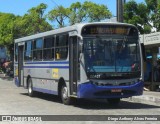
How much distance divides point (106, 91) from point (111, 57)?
3.88ft

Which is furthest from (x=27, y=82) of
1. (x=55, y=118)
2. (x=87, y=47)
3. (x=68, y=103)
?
(x=55, y=118)

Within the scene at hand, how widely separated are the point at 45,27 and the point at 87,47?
1342 inches

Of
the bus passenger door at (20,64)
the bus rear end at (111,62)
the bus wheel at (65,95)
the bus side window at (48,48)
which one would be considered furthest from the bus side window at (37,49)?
the bus rear end at (111,62)

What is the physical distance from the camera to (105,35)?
16.0m

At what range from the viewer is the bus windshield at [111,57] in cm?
1559

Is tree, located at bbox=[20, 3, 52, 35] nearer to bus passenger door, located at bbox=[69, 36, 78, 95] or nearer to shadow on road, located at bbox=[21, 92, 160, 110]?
shadow on road, located at bbox=[21, 92, 160, 110]

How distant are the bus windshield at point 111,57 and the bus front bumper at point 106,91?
344mm

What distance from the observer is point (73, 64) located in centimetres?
1641

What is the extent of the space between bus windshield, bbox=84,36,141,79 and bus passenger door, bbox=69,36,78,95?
2.14ft

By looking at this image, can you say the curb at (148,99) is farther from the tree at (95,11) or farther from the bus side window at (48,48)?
the tree at (95,11)

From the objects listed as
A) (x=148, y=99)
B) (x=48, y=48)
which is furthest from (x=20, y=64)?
(x=148, y=99)

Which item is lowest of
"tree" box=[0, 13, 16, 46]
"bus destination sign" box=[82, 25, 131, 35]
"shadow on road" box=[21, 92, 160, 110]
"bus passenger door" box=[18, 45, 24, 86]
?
"shadow on road" box=[21, 92, 160, 110]

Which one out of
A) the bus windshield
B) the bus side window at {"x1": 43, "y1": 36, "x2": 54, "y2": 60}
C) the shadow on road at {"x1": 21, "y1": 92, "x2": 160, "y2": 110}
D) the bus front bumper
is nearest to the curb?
the shadow on road at {"x1": 21, "y1": 92, "x2": 160, "y2": 110}

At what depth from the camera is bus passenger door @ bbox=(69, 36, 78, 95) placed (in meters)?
16.1
